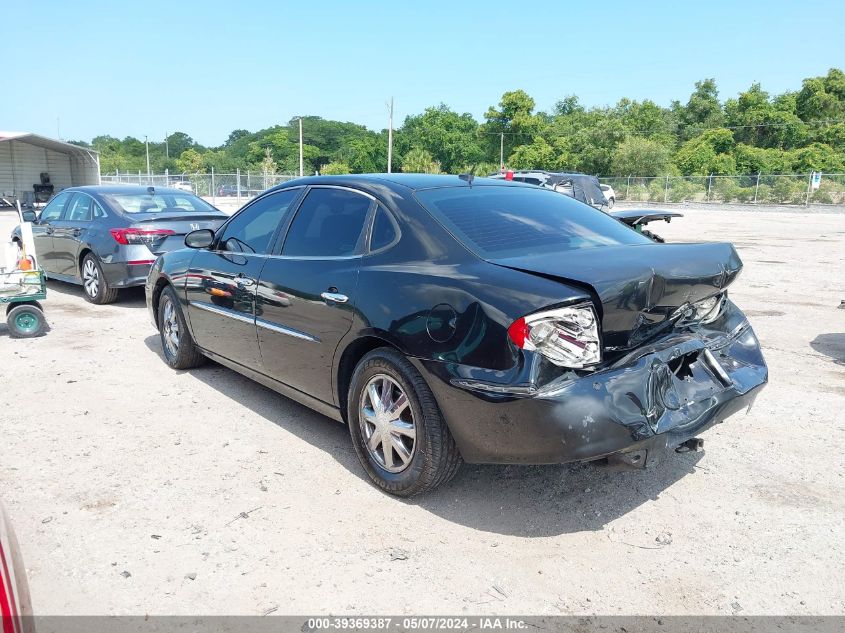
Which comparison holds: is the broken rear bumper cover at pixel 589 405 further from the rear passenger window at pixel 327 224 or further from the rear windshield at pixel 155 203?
the rear windshield at pixel 155 203

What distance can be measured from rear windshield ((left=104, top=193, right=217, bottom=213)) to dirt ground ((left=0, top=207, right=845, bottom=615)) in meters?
4.10

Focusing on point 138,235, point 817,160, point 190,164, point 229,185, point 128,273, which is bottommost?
point 128,273

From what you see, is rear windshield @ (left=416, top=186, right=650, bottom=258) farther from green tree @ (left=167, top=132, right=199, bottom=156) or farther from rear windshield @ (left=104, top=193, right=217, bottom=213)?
green tree @ (left=167, top=132, right=199, bottom=156)

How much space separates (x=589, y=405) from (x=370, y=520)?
4.08 feet

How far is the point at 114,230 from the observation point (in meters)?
8.02

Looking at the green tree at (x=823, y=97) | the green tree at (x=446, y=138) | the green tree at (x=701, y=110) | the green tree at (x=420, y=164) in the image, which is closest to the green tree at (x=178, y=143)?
the green tree at (x=446, y=138)

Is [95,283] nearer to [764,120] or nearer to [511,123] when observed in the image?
[764,120]

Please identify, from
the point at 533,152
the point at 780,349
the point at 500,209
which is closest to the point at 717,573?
the point at 500,209

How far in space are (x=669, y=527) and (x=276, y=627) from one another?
6.13 ft

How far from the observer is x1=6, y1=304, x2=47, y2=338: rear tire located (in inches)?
264

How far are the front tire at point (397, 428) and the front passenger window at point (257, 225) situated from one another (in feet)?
4.57

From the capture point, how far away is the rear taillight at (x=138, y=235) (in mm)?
7984

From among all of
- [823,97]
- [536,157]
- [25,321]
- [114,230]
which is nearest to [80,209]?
[114,230]

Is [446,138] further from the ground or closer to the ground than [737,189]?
further from the ground
